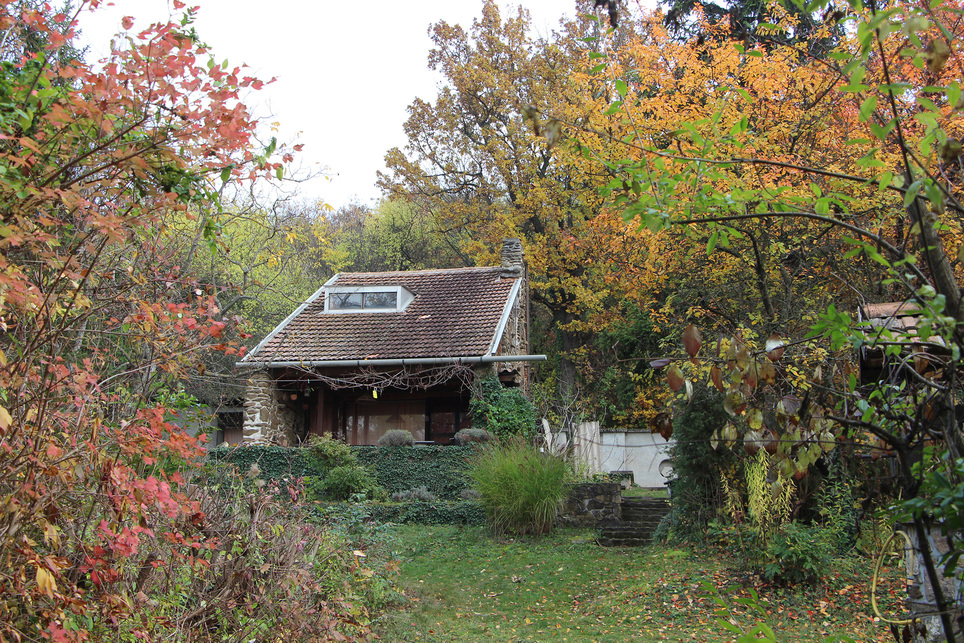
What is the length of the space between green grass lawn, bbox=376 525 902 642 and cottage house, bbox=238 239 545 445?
5.42m

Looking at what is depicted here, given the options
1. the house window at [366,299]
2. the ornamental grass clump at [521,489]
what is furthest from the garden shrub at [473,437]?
the house window at [366,299]

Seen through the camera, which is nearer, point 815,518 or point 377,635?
point 377,635

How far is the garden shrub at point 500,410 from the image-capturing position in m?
13.4

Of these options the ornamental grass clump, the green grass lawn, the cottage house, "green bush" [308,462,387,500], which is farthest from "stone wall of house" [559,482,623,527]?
the cottage house

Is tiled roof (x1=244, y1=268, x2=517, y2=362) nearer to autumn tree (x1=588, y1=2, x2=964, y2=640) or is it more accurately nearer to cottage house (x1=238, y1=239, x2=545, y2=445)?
cottage house (x1=238, y1=239, x2=545, y2=445)

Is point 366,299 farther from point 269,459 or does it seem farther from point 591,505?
point 591,505

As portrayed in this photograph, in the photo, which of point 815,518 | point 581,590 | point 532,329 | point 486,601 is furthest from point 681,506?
point 532,329

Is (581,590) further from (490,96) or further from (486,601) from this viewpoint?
(490,96)

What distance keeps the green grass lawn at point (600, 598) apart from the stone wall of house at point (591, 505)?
134cm

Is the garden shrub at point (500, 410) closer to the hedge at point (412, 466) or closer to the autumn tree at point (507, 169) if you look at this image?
the hedge at point (412, 466)

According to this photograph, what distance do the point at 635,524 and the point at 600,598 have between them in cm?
339

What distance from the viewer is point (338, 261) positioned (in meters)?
25.5

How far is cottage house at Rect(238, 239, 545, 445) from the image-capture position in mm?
14547

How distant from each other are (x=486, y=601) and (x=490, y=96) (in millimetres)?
18452
